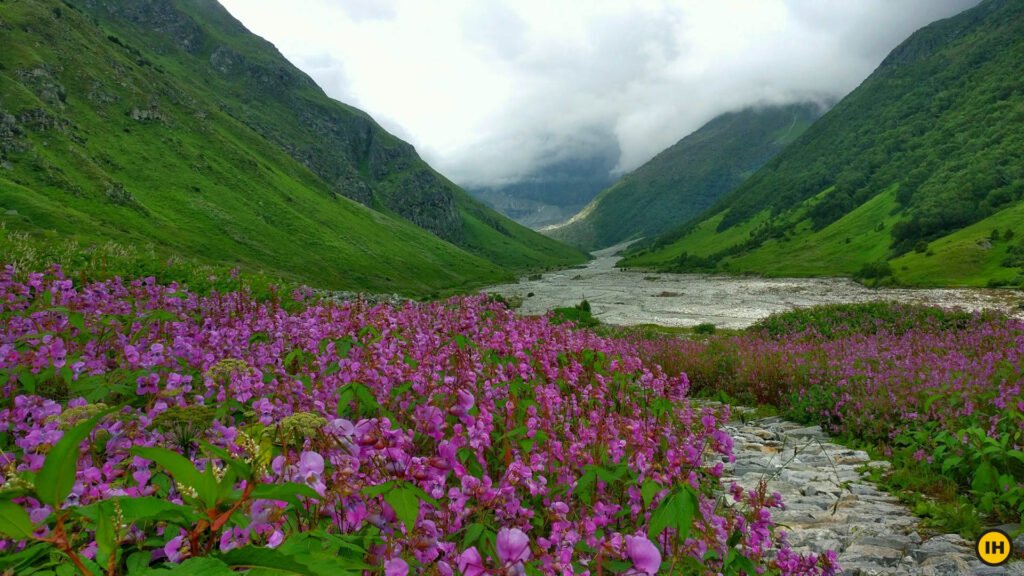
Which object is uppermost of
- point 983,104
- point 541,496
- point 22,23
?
point 983,104

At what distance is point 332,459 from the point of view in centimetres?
270

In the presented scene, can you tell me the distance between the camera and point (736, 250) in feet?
551

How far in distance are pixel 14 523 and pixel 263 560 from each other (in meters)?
0.67

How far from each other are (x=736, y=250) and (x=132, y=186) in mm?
163003

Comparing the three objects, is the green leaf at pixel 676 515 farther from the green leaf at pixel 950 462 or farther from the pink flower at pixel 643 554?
the green leaf at pixel 950 462

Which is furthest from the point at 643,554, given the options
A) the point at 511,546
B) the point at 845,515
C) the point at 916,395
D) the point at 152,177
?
the point at 152,177

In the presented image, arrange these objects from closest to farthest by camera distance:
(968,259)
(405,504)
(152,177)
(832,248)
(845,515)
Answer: (405,504)
(845,515)
(968,259)
(152,177)
(832,248)

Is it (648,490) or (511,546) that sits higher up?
(511,546)

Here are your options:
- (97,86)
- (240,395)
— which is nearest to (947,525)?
(240,395)

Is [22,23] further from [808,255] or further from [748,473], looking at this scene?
[808,255]

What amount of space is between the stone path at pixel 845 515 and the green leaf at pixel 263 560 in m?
5.17

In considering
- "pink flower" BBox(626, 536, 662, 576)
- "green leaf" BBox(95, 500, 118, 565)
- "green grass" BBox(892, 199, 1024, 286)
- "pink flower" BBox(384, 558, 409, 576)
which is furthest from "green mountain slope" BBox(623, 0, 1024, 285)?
"green leaf" BBox(95, 500, 118, 565)

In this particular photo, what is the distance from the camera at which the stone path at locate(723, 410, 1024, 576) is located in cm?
533

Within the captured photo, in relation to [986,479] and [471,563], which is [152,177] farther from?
[986,479]
